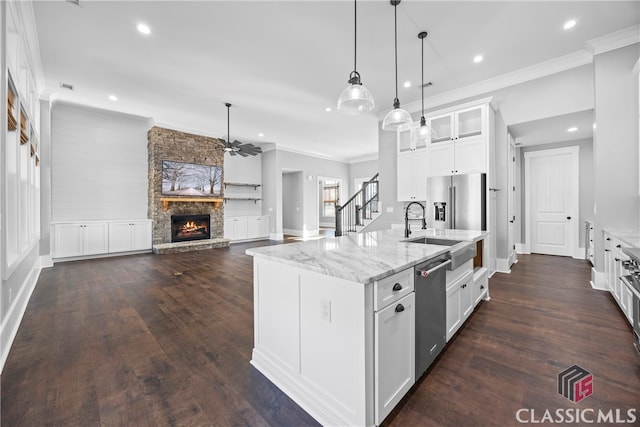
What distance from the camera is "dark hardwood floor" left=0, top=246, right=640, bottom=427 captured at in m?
1.58

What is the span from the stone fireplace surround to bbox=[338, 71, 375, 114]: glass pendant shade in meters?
4.74

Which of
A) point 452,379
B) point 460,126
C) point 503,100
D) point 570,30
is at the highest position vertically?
point 570,30

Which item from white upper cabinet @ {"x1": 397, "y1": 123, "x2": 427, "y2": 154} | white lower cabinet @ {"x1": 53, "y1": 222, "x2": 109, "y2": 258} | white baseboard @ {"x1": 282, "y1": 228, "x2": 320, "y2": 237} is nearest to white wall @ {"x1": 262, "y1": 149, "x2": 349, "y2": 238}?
white baseboard @ {"x1": 282, "y1": 228, "x2": 320, "y2": 237}

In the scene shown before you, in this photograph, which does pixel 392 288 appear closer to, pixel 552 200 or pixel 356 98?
pixel 356 98

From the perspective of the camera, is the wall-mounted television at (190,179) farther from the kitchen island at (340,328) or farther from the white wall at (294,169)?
the kitchen island at (340,328)

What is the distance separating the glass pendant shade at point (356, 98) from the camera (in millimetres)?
2273

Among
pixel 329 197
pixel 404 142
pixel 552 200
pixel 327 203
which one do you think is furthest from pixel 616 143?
pixel 327 203

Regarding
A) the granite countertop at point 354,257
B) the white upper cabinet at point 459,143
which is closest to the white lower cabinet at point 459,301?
the granite countertop at point 354,257

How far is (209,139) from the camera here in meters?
8.02

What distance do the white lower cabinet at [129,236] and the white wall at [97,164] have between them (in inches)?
12.0

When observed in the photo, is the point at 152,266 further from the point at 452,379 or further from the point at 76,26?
the point at 452,379

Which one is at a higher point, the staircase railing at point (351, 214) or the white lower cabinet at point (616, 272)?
the staircase railing at point (351, 214)

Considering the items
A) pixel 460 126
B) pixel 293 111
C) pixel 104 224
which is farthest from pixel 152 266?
pixel 460 126

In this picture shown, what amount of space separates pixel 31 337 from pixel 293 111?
551 centimetres
